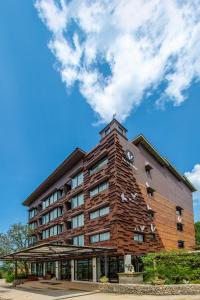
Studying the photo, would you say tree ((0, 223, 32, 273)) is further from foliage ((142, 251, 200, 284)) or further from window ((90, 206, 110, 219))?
foliage ((142, 251, 200, 284))

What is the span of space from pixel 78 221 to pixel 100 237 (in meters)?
6.88

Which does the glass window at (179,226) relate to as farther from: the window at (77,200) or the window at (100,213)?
the window at (100,213)

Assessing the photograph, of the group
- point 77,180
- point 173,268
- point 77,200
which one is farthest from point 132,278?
point 77,180

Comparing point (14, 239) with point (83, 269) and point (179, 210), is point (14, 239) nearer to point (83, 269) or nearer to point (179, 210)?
point (83, 269)

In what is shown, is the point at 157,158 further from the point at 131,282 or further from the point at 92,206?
the point at 131,282

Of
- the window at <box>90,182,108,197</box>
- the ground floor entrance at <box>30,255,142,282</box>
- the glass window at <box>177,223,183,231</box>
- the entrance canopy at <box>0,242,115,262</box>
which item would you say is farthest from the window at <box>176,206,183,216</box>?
the entrance canopy at <box>0,242,115,262</box>

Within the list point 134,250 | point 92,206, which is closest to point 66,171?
point 92,206

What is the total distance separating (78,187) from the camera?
140 ft

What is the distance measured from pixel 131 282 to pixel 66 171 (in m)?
25.0

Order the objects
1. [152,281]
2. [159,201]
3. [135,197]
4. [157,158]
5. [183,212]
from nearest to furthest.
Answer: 1. [152,281]
2. [135,197]
3. [159,201]
4. [157,158]
5. [183,212]

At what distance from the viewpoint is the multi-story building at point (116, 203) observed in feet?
114

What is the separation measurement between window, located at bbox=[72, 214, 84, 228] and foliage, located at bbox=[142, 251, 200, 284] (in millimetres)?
16004

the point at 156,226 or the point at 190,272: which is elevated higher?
the point at 156,226

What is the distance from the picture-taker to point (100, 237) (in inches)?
1404
